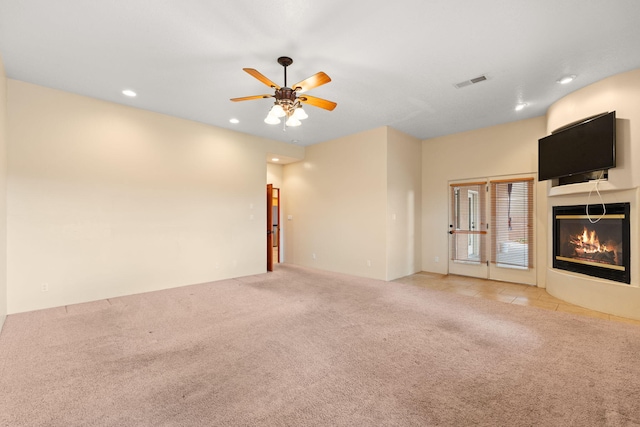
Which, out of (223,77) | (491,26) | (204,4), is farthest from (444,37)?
(223,77)

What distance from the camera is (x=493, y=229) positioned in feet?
19.3

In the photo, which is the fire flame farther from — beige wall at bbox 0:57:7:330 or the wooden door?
beige wall at bbox 0:57:7:330

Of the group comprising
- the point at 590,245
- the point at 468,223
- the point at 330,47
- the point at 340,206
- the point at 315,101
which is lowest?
the point at 590,245

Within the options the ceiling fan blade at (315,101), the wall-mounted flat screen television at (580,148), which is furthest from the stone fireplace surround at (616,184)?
the ceiling fan blade at (315,101)

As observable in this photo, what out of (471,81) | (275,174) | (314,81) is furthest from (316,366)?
(275,174)

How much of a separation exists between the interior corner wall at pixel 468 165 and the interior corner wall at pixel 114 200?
13.9 ft

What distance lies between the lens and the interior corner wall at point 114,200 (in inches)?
156

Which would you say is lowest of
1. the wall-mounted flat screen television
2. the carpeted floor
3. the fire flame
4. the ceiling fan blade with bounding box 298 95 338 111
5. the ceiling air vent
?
the carpeted floor

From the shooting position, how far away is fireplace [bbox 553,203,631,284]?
3.77m

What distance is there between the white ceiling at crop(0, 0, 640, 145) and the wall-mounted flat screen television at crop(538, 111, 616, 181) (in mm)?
582

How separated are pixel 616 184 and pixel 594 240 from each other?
0.90 meters

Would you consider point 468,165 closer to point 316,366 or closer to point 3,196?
point 316,366

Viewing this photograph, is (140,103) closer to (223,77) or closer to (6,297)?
(223,77)

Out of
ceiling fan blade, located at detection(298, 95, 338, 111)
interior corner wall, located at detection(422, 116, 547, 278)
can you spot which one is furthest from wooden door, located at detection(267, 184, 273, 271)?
ceiling fan blade, located at detection(298, 95, 338, 111)
